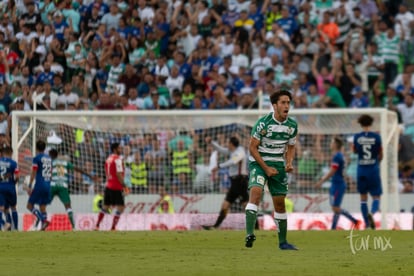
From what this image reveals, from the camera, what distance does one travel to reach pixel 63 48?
33.2 metres

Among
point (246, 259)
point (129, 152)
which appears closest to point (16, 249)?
point (246, 259)

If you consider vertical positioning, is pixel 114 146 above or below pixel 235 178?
above

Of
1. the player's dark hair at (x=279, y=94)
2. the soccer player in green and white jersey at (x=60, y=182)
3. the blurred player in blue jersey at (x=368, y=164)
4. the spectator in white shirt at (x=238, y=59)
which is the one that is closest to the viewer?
the player's dark hair at (x=279, y=94)

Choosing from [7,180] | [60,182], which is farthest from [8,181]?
[60,182]

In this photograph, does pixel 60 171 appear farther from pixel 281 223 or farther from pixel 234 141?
pixel 281 223

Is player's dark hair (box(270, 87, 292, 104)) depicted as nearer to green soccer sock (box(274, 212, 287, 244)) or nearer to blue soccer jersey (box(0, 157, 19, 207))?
green soccer sock (box(274, 212, 287, 244))

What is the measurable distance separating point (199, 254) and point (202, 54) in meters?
17.6

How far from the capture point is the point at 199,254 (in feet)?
50.6

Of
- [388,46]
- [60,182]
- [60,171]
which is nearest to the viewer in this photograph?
[60,182]

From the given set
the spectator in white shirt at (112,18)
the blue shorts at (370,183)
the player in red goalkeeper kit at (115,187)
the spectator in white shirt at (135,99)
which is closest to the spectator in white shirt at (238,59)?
the spectator in white shirt at (135,99)

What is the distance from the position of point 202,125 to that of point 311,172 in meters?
3.07

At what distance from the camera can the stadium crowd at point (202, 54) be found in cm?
3120

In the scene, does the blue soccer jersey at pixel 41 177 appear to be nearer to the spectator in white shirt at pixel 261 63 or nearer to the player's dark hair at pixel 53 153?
the player's dark hair at pixel 53 153

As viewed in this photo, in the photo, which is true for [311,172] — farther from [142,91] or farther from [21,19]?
[21,19]
